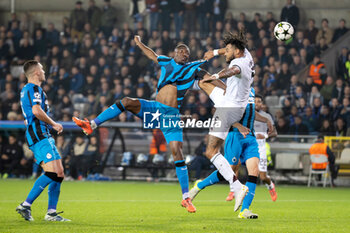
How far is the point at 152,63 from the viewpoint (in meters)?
21.8

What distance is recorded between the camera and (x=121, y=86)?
2075 centimetres

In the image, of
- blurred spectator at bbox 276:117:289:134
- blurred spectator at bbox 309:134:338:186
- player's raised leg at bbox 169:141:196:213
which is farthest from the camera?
blurred spectator at bbox 276:117:289:134

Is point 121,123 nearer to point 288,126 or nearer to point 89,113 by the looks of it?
point 89,113

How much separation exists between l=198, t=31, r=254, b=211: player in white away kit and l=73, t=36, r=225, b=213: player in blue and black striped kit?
46 centimetres

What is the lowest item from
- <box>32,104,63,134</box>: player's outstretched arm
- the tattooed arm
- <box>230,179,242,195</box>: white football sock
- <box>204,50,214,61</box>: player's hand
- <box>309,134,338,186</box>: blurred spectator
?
<box>309,134,338,186</box>: blurred spectator

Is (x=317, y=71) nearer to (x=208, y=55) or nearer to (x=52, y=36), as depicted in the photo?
(x=52, y=36)

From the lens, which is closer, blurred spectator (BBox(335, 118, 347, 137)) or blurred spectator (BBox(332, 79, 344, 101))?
blurred spectator (BBox(335, 118, 347, 137))

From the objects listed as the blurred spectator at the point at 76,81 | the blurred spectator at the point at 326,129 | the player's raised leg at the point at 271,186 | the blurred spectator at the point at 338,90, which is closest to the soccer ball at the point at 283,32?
the player's raised leg at the point at 271,186

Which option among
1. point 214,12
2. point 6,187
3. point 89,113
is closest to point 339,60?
point 214,12

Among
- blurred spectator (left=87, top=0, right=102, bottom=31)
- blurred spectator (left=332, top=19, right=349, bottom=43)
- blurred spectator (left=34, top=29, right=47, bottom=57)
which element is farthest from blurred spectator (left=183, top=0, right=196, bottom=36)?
blurred spectator (left=34, top=29, right=47, bottom=57)

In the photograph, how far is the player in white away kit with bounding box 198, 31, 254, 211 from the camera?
329 inches

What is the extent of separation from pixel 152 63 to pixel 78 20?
152 inches

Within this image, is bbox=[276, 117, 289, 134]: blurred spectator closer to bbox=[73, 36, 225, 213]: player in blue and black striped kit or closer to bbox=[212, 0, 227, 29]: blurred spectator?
bbox=[212, 0, 227, 29]: blurred spectator

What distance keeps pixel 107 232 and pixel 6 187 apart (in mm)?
8195
